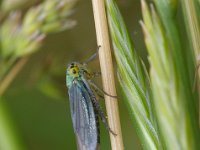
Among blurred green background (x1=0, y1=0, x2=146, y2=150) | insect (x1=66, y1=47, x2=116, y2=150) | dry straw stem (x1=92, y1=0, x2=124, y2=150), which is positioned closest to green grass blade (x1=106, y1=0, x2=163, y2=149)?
dry straw stem (x1=92, y1=0, x2=124, y2=150)

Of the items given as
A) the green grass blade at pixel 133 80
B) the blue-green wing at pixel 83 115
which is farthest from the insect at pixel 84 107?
the green grass blade at pixel 133 80

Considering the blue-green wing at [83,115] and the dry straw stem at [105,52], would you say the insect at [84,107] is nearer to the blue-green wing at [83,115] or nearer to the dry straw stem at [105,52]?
the blue-green wing at [83,115]

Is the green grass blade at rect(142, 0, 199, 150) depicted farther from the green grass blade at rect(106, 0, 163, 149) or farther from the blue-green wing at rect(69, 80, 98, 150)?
the blue-green wing at rect(69, 80, 98, 150)

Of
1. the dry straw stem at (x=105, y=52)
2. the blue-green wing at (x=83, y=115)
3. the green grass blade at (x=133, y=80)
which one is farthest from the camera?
the blue-green wing at (x=83, y=115)

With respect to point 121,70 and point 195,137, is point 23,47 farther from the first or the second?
point 195,137

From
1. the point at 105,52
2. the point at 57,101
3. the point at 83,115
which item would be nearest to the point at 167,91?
the point at 105,52

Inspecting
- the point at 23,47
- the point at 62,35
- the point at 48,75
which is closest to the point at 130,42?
the point at 23,47

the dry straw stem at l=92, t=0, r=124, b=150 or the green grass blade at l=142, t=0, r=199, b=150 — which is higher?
the dry straw stem at l=92, t=0, r=124, b=150
